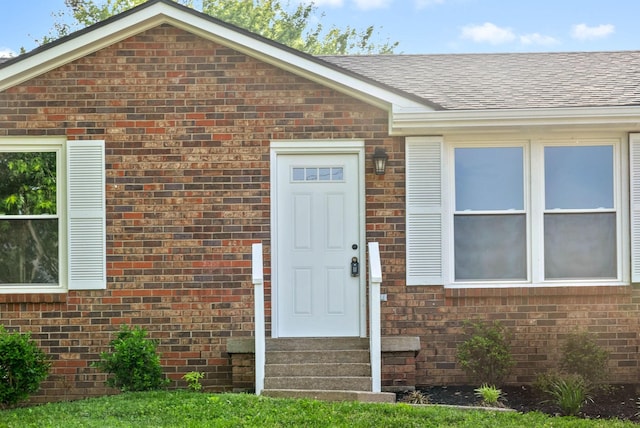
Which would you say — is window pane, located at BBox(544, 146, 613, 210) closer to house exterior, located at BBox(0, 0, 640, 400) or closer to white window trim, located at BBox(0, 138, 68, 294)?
house exterior, located at BBox(0, 0, 640, 400)

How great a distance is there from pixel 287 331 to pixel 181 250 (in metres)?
1.52

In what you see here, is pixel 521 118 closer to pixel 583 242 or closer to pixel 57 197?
pixel 583 242

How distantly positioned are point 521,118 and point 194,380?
4.57 meters

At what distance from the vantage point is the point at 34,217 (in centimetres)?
840

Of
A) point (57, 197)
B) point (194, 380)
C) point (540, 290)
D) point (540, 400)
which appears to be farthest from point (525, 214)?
point (57, 197)

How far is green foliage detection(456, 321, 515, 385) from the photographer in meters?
7.77

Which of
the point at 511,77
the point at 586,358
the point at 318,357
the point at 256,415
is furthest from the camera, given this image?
the point at 511,77

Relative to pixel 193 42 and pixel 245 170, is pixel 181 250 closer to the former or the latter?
pixel 245 170

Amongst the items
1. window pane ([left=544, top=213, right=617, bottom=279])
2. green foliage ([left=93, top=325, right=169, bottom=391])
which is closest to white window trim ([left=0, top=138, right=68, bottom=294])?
green foliage ([left=93, top=325, right=169, bottom=391])

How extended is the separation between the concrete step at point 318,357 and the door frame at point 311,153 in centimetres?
41

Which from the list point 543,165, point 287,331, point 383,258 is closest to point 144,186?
point 287,331

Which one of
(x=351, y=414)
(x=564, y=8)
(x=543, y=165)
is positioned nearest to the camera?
(x=351, y=414)

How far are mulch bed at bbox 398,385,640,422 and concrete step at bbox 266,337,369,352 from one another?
0.78 metres

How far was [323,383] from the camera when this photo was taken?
24.9ft
